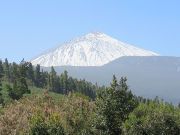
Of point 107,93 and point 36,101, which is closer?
point 107,93

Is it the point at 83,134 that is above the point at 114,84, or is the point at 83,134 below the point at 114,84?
below

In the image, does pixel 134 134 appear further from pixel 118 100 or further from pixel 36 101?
pixel 36 101

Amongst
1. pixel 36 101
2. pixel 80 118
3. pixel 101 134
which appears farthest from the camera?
pixel 36 101

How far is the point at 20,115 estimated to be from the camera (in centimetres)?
11950

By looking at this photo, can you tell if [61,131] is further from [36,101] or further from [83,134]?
[36,101]

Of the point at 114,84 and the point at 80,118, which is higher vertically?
the point at 114,84

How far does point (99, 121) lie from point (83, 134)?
4.68 meters

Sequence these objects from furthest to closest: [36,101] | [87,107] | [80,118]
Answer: [36,101] → [87,107] → [80,118]

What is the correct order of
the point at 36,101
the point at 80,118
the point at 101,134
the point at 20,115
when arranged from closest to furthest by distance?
the point at 101,134, the point at 80,118, the point at 20,115, the point at 36,101

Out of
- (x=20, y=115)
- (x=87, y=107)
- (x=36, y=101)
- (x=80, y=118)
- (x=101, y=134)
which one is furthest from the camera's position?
(x=36, y=101)

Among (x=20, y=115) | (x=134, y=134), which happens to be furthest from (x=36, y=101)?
(x=134, y=134)

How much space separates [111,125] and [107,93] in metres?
5.71

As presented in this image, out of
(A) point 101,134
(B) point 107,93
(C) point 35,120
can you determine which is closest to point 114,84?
(B) point 107,93

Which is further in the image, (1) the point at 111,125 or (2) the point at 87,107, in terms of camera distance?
(2) the point at 87,107
